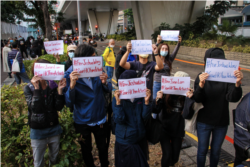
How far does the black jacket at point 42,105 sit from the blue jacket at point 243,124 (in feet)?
7.06

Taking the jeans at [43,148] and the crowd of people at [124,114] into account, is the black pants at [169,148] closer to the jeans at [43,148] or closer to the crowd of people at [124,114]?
the crowd of people at [124,114]

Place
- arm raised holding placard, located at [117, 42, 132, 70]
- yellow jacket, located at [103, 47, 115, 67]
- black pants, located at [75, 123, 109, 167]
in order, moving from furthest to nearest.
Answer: yellow jacket, located at [103, 47, 115, 67] → arm raised holding placard, located at [117, 42, 132, 70] → black pants, located at [75, 123, 109, 167]

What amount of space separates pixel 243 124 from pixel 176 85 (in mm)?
889

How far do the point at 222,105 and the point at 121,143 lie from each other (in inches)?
55.5

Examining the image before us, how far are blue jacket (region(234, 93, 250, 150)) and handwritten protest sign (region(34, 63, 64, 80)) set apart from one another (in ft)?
7.24

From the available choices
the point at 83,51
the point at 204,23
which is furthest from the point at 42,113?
the point at 204,23

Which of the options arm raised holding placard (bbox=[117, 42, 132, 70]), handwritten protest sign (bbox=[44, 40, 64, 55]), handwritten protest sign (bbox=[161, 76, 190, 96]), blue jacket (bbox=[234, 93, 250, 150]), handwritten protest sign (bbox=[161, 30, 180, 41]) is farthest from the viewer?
handwritten protest sign (bbox=[44, 40, 64, 55])

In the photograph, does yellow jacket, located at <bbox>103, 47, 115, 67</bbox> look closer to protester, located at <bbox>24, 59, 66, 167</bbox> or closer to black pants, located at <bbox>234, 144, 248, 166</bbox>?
protester, located at <bbox>24, 59, 66, 167</bbox>

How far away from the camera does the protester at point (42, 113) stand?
2264 mm

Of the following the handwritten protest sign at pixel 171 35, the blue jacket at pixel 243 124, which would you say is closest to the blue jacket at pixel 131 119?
the blue jacket at pixel 243 124

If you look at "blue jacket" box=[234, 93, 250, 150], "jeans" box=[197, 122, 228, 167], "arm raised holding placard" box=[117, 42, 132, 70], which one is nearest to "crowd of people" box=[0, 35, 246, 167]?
"jeans" box=[197, 122, 228, 167]

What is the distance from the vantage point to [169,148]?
2799 mm

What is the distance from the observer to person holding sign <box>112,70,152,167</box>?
2361 millimetres

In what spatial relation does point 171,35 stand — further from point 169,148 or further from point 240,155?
point 240,155
